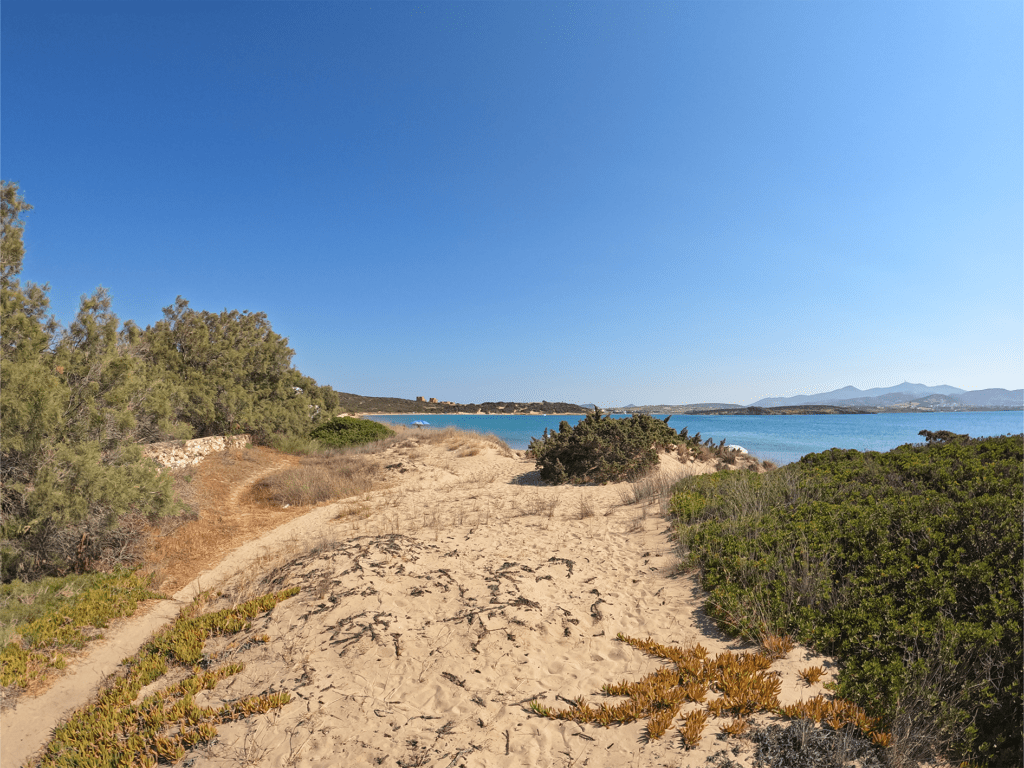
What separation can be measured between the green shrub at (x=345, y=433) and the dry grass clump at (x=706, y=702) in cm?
2209

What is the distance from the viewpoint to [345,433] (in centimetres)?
2494

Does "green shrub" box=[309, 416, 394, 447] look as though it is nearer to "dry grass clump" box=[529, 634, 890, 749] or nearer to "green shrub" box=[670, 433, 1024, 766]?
"green shrub" box=[670, 433, 1024, 766]

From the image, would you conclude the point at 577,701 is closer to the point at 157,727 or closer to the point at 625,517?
the point at 157,727

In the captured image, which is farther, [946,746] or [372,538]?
[372,538]

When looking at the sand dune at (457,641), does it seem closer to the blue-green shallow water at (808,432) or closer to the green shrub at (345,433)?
the blue-green shallow water at (808,432)

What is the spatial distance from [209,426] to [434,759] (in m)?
20.6

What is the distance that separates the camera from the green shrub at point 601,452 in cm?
1520

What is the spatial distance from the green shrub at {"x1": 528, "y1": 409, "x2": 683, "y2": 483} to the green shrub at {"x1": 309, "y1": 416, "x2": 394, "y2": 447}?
11722 millimetres

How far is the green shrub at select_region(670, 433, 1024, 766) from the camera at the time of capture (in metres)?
3.47

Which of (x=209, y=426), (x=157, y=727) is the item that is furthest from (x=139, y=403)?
(x=209, y=426)

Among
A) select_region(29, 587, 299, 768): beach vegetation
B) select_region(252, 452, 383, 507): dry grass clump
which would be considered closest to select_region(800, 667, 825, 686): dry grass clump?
select_region(29, 587, 299, 768): beach vegetation

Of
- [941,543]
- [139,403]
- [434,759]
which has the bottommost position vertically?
[434,759]

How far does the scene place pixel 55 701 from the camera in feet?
15.9

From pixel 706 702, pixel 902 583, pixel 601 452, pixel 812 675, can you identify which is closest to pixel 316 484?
pixel 601 452
